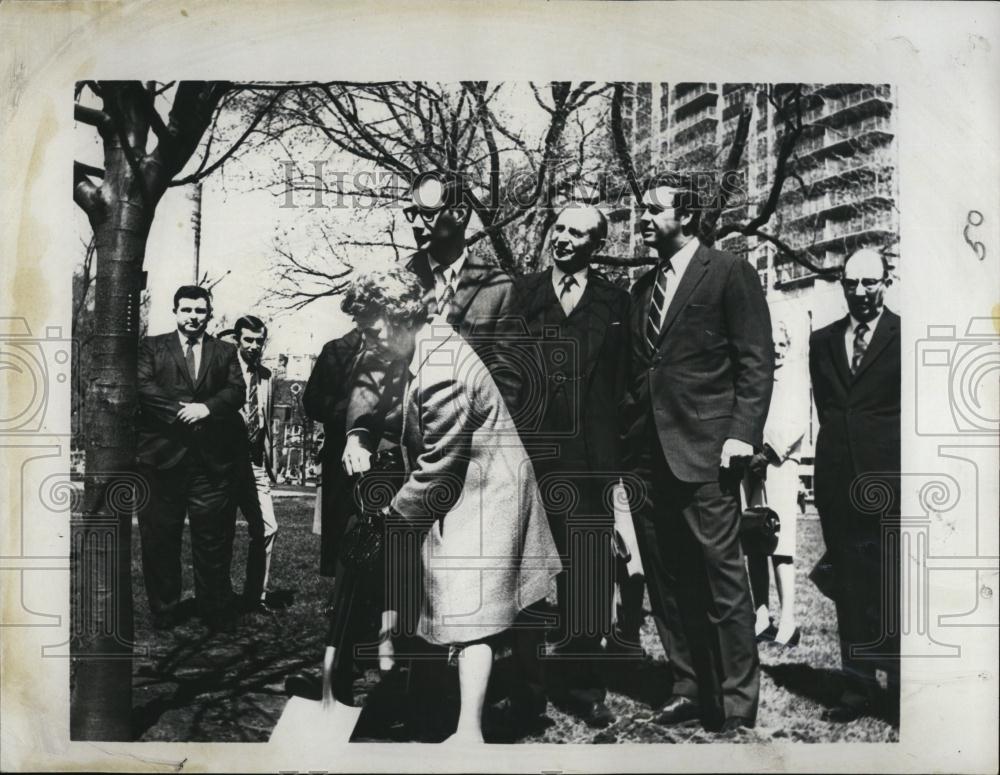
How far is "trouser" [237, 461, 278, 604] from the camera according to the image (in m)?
4.74

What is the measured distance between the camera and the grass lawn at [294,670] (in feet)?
15.4

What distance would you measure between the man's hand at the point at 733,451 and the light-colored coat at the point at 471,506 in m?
0.93

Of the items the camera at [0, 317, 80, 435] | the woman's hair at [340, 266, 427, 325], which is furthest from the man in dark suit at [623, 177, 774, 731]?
the camera at [0, 317, 80, 435]

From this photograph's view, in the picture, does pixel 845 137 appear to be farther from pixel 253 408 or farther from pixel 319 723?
pixel 319 723

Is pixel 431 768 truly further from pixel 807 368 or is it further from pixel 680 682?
pixel 807 368

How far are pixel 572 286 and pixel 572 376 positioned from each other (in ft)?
1.48

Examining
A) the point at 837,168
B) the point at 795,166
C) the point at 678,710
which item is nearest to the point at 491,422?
the point at 678,710

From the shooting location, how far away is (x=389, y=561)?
4.66 m

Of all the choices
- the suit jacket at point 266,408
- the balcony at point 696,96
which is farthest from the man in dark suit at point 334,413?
the balcony at point 696,96

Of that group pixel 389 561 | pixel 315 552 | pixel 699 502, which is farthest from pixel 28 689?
pixel 699 502

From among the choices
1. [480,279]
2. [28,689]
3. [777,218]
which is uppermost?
[777,218]

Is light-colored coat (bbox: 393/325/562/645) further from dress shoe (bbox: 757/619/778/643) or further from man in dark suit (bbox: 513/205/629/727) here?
dress shoe (bbox: 757/619/778/643)

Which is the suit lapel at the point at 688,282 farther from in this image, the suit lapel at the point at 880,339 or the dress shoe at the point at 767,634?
the dress shoe at the point at 767,634

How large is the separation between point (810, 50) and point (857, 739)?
11.4ft
